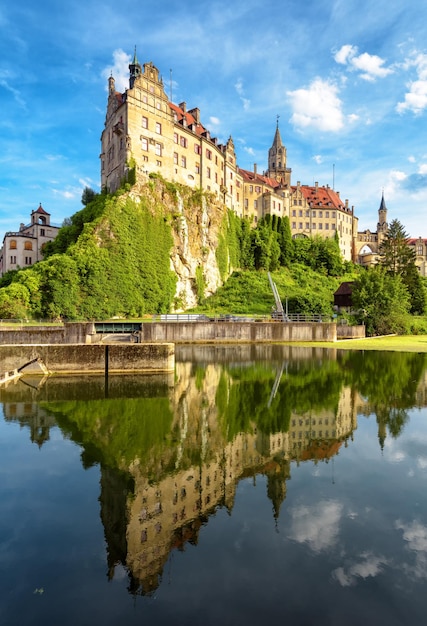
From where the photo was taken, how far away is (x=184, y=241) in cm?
7044

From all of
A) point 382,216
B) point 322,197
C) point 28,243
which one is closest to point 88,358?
point 28,243

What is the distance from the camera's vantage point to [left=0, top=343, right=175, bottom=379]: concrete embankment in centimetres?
2395

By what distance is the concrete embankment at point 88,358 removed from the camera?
78.6ft

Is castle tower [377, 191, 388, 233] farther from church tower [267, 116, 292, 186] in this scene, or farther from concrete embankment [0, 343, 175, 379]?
concrete embankment [0, 343, 175, 379]

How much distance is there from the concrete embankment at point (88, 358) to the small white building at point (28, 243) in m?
60.8

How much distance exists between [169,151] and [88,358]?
182 ft

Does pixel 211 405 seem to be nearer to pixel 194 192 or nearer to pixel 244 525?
pixel 244 525

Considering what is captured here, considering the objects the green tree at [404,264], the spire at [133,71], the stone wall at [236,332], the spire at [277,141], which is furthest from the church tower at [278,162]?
the stone wall at [236,332]

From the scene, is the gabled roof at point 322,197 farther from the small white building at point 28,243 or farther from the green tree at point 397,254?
the small white building at point 28,243

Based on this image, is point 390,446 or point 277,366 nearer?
point 390,446

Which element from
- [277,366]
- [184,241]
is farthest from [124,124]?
[277,366]

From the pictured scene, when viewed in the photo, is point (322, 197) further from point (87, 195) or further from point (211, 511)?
point (211, 511)

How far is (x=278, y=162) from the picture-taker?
123 meters

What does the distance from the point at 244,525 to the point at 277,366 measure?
72.9 ft
